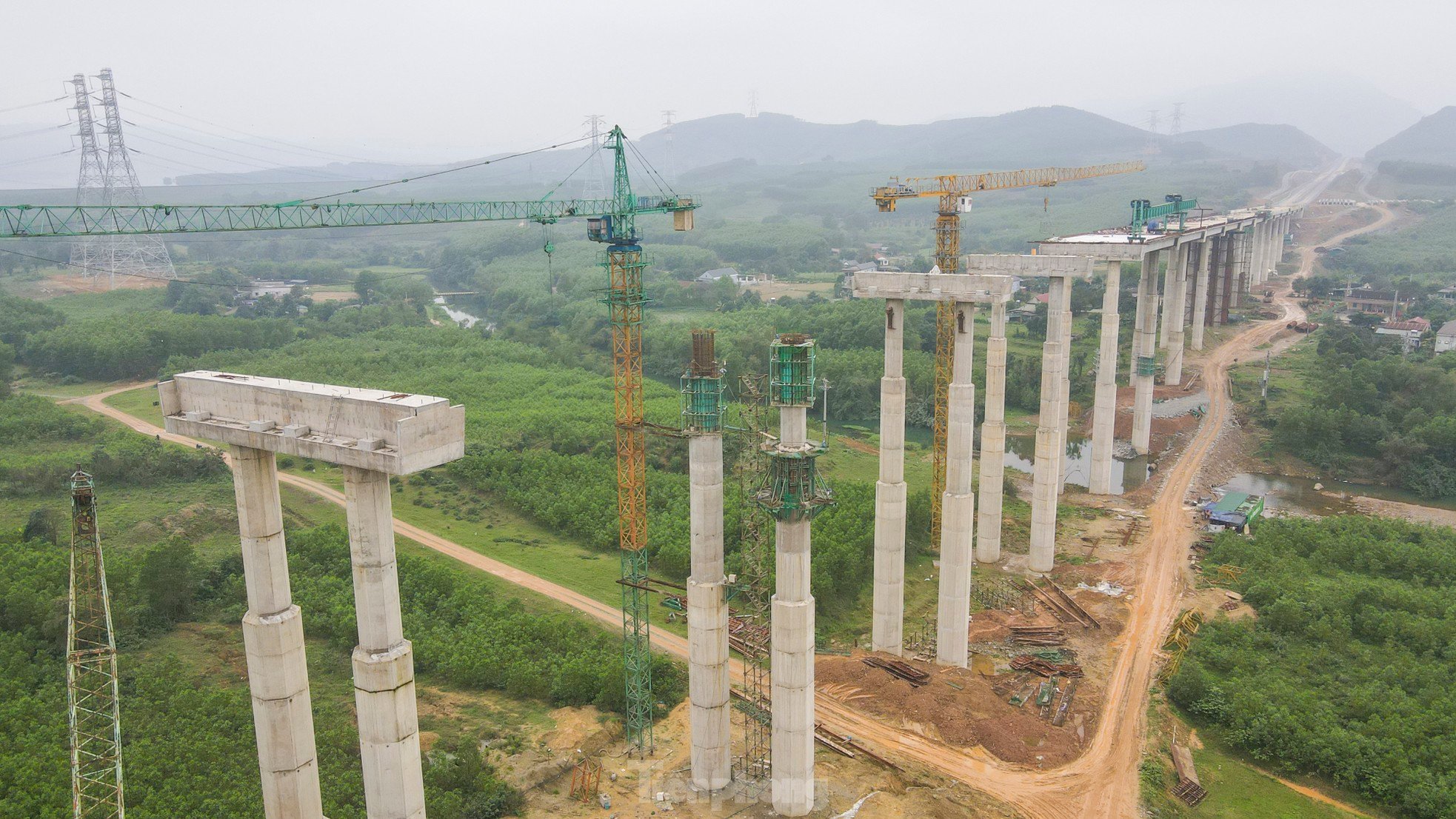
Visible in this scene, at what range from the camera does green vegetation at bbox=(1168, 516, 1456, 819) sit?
3031 centimetres

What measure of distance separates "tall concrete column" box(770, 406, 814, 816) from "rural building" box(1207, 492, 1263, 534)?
34.9 metres

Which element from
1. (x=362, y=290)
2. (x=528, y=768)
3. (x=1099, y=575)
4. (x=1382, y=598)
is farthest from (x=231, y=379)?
(x=362, y=290)

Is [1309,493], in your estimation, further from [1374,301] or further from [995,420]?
[1374,301]

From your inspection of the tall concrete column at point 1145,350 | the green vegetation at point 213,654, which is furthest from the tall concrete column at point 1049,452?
the tall concrete column at point 1145,350

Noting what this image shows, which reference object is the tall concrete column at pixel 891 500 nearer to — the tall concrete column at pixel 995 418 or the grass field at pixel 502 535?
the tall concrete column at pixel 995 418

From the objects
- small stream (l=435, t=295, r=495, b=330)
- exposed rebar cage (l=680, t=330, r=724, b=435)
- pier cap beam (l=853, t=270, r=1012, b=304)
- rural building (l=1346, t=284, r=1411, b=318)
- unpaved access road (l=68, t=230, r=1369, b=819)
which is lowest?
unpaved access road (l=68, t=230, r=1369, b=819)

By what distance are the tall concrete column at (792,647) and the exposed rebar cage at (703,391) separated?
1841 millimetres

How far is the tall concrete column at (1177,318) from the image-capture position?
263 feet

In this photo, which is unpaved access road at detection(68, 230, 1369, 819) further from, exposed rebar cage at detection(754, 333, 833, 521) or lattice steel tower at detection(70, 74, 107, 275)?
lattice steel tower at detection(70, 74, 107, 275)

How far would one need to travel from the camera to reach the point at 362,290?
13712cm

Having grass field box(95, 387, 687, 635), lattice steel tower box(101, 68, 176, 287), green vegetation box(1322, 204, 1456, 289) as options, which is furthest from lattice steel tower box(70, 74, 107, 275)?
green vegetation box(1322, 204, 1456, 289)

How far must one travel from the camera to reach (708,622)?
28625 mm

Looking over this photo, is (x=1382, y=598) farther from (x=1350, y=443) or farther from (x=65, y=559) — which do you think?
(x=65, y=559)

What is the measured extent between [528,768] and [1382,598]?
33816 mm
